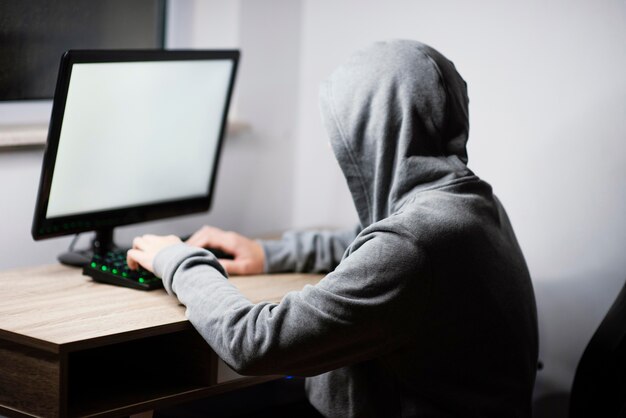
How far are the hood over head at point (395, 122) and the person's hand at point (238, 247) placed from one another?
315 millimetres

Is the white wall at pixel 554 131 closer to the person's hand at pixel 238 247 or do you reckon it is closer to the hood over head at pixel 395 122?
the hood over head at pixel 395 122

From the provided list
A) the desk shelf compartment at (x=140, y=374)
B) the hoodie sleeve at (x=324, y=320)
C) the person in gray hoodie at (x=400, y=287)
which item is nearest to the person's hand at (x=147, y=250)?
the person in gray hoodie at (x=400, y=287)

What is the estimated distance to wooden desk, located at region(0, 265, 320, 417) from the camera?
4.09 feet

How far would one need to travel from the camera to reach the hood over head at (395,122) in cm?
136

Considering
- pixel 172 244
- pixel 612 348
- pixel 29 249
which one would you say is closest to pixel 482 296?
pixel 612 348

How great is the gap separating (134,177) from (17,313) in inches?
18.0

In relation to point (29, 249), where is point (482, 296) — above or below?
above

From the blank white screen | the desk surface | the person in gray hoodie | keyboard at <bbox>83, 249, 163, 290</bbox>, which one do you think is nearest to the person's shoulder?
the person in gray hoodie

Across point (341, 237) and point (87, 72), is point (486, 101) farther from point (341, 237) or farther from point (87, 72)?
point (87, 72)

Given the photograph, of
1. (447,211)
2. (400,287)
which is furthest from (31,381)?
(447,211)

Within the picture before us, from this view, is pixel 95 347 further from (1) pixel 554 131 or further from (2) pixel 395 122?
(1) pixel 554 131

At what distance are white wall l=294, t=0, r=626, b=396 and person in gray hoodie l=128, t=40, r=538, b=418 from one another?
347 mm

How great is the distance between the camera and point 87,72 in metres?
1.53

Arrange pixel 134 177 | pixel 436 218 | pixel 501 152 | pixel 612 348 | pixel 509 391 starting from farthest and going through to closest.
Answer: pixel 501 152 → pixel 134 177 → pixel 612 348 → pixel 509 391 → pixel 436 218
